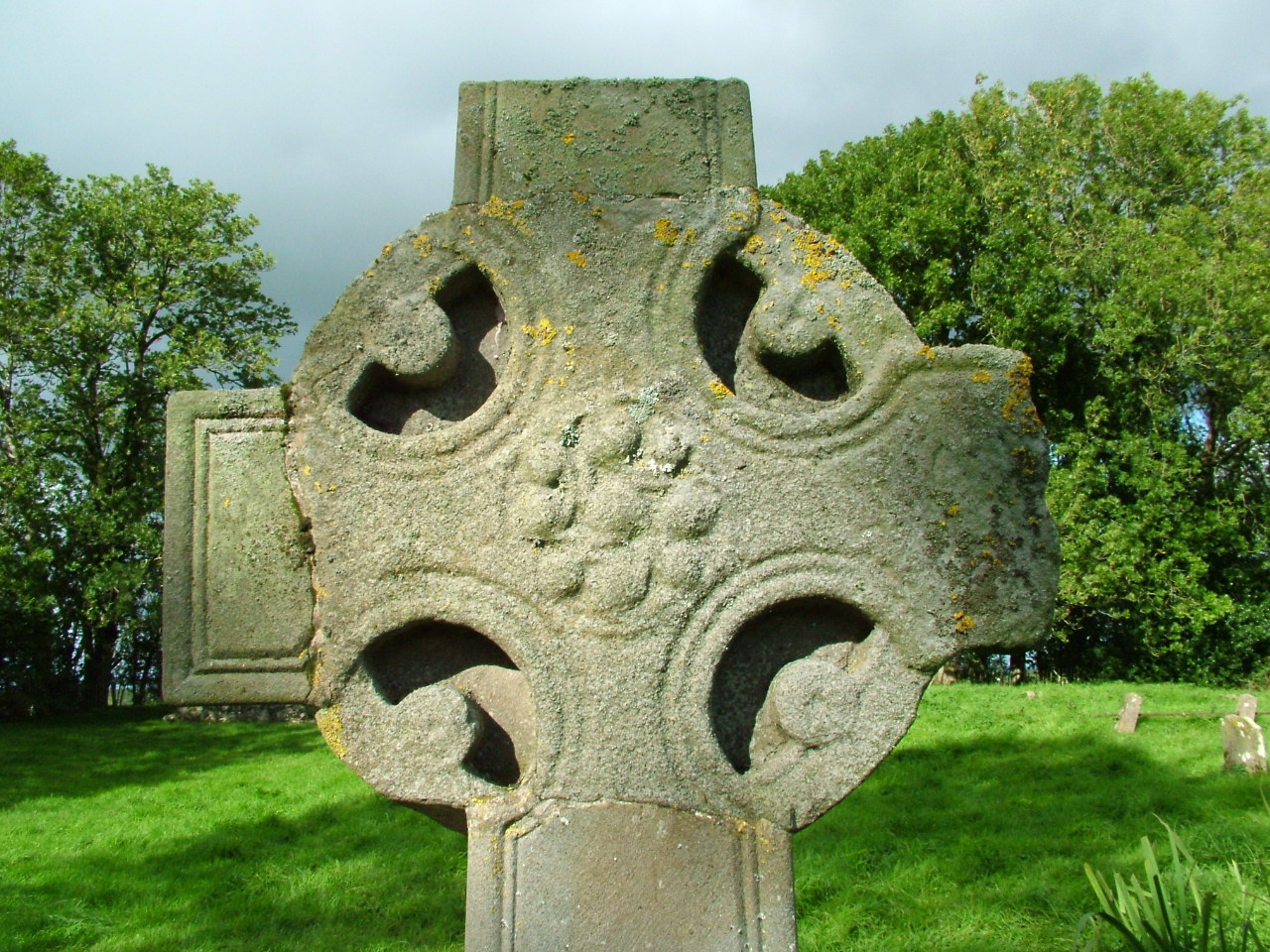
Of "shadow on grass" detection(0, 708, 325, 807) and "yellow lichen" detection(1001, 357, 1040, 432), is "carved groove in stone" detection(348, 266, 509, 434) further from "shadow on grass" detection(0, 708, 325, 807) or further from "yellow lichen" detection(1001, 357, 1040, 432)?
"shadow on grass" detection(0, 708, 325, 807)

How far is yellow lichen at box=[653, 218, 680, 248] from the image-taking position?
234cm

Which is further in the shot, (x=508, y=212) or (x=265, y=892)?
(x=265, y=892)

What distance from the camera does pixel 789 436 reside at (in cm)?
228

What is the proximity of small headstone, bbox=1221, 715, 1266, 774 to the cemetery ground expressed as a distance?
0.52 feet

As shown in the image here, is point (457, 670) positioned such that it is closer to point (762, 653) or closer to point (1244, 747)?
point (762, 653)

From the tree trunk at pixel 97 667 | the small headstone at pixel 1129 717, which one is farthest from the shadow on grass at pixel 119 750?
the small headstone at pixel 1129 717

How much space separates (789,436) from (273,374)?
1519cm

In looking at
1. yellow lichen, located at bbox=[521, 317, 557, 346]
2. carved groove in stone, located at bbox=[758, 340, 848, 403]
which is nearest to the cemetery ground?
carved groove in stone, located at bbox=[758, 340, 848, 403]

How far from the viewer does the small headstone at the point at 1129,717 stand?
852 cm

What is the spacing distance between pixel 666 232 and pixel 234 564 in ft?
4.19

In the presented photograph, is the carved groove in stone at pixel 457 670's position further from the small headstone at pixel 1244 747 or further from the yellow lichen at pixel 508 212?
the small headstone at pixel 1244 747

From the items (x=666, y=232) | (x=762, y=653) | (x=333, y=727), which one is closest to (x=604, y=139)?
(x=666, y=232)

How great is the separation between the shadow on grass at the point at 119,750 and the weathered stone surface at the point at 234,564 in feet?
22.3

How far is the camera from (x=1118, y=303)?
1559 centimetres
